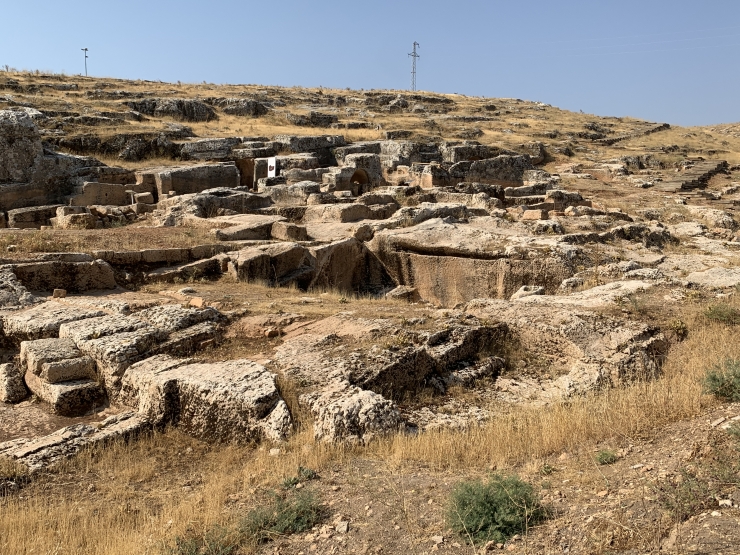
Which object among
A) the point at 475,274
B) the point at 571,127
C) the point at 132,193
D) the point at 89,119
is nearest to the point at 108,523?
the point at 475,274

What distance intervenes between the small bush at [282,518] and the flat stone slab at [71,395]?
9.22ft

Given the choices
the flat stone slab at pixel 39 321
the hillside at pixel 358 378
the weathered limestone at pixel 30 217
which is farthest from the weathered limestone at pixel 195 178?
the flat stone slab at pixel 39 321

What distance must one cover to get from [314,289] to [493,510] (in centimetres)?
726

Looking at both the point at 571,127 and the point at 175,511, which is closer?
the point at 175,511

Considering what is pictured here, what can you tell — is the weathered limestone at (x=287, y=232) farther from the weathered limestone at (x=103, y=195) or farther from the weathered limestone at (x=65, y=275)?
the weathered limestone at (x=103, y=195)

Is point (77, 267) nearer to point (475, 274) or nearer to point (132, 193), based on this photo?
point (475, 274)

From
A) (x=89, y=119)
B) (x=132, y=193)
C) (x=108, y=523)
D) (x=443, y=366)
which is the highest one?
(x=89, y=119)

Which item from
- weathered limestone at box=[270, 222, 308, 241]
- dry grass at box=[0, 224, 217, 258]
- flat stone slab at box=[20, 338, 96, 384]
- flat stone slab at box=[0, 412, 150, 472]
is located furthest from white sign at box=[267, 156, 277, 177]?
flat stone slab at box=[0, 412, 150, 472]

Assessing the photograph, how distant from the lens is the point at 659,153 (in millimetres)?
31094

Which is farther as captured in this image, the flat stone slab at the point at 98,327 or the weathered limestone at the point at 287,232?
the weathered limestone at the point at 287,232

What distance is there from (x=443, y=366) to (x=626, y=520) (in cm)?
300

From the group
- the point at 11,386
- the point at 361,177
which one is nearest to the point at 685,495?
the point at 11,386

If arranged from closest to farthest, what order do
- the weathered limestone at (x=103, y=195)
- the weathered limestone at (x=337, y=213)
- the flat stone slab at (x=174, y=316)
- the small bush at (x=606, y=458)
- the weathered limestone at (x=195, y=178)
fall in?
the small bush at (x=606, y=458), the flat stone slab at (x=174, y=316), the weathered limestone at (x=337, y=213), the weathered limestone at (x=103, y=195), the weathered limestone at (x=195, y=178)

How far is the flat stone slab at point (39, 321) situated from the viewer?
642 cm
